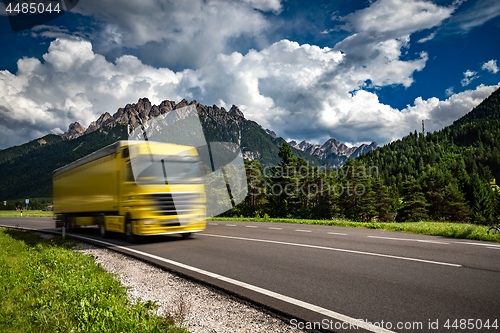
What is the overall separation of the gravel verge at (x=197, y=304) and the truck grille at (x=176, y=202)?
3805 millimetres

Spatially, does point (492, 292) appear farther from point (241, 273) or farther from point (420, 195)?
point (420, 195)

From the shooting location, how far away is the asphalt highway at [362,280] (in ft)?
11.7

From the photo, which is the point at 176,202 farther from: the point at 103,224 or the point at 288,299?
the point at 288,299

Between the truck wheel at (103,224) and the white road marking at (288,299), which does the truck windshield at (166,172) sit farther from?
the white road marking at (288,299)

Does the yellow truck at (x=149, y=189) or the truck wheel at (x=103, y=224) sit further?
the truck wheel at (x=103, y=224)

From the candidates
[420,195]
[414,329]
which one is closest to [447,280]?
[414,329]

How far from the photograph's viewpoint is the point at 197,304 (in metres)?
4.29

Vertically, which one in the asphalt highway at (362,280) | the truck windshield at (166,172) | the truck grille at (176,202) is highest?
the truck windshield at (166,172)

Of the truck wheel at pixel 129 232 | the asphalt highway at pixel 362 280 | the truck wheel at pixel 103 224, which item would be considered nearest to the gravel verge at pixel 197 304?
the asphalt highway at pixel 362 280

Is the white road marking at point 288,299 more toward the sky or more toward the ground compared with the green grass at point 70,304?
more toward the ground

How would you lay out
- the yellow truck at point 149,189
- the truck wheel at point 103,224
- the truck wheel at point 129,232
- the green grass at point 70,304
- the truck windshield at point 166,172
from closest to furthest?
the green grass at point 70,304, the yellow truck at point 149,189, the truck windshield at point 166,172, the truck wheel at point 129,232, the truck wheel at point 103,224

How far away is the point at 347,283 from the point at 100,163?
11600 mm

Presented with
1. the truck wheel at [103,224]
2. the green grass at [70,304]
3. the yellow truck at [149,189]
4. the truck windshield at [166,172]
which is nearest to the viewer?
the green grass at [70,304]

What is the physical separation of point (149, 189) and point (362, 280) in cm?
762
